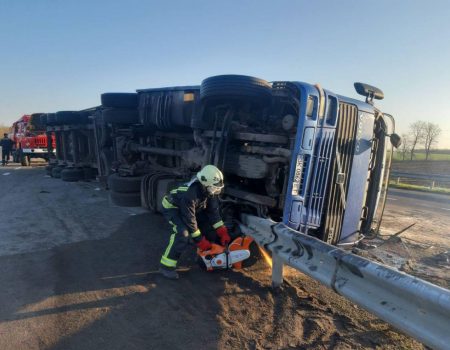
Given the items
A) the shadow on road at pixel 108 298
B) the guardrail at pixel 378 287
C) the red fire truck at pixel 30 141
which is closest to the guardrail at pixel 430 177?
the shadow on road at pixel 108 298

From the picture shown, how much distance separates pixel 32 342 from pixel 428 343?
2.59m

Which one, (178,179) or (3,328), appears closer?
(3,328)

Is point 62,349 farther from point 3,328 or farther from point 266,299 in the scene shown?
point 266,299

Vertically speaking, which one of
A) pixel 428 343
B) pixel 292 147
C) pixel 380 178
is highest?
pixel 292 147

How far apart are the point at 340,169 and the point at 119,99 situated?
181 inches

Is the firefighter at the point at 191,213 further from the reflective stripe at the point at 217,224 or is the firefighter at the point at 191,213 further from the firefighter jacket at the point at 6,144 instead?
the firefighter jacket at the point at 6,144

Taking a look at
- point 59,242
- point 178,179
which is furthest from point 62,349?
point 178,179

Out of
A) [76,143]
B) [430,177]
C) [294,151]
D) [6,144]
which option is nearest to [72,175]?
[76,143]

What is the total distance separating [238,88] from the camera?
451cm

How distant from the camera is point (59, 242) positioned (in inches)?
195

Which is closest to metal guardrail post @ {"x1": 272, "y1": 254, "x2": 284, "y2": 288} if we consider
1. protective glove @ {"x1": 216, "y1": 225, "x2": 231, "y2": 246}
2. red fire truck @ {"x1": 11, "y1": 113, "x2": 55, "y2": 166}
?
protective glove @ {"x1": 216, "y1": 225, "x2": 231, "y2": 246}

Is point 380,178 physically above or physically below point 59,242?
above

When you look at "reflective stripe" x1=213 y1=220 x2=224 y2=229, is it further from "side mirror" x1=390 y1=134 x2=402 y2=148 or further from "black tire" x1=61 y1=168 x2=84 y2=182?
"black tire" x1=61 y1=168 x2=84 y2=182

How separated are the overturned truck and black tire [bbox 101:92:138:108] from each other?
1.54m
